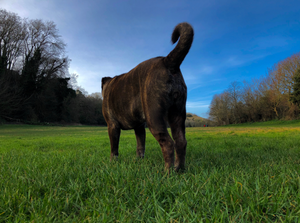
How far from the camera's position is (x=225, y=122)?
4294 cm

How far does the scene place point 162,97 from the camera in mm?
2234

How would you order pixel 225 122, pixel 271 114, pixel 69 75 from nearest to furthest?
pixel 271 114
pixel 69 75
pixel 225 122

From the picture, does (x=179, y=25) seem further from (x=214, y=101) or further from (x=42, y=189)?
(x=214, y=101)

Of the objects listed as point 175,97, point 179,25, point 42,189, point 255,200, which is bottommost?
point 42,189

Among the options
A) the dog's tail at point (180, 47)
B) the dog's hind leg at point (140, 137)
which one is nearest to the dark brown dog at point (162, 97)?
the dog's tail at point (180, 47)

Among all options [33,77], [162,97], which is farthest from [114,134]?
[33,77]

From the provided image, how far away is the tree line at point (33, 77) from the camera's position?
29.4m

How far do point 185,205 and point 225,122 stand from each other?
150 feet

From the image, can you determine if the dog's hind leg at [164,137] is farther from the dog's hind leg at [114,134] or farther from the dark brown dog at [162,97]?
the dog's hind leg at [114,134]

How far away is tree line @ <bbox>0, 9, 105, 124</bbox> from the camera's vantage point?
29.4m

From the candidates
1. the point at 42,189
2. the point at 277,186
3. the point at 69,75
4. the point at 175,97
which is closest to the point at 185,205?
the point at 277,186

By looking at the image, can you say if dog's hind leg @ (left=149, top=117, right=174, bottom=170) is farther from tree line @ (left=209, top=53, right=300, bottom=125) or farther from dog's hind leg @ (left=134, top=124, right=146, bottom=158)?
tree line @ (left=209, top=53, right=300, bottom=125)

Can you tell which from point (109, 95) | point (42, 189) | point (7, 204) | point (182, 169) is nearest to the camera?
point (7, 204)

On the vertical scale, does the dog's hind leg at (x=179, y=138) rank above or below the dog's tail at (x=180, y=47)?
below
